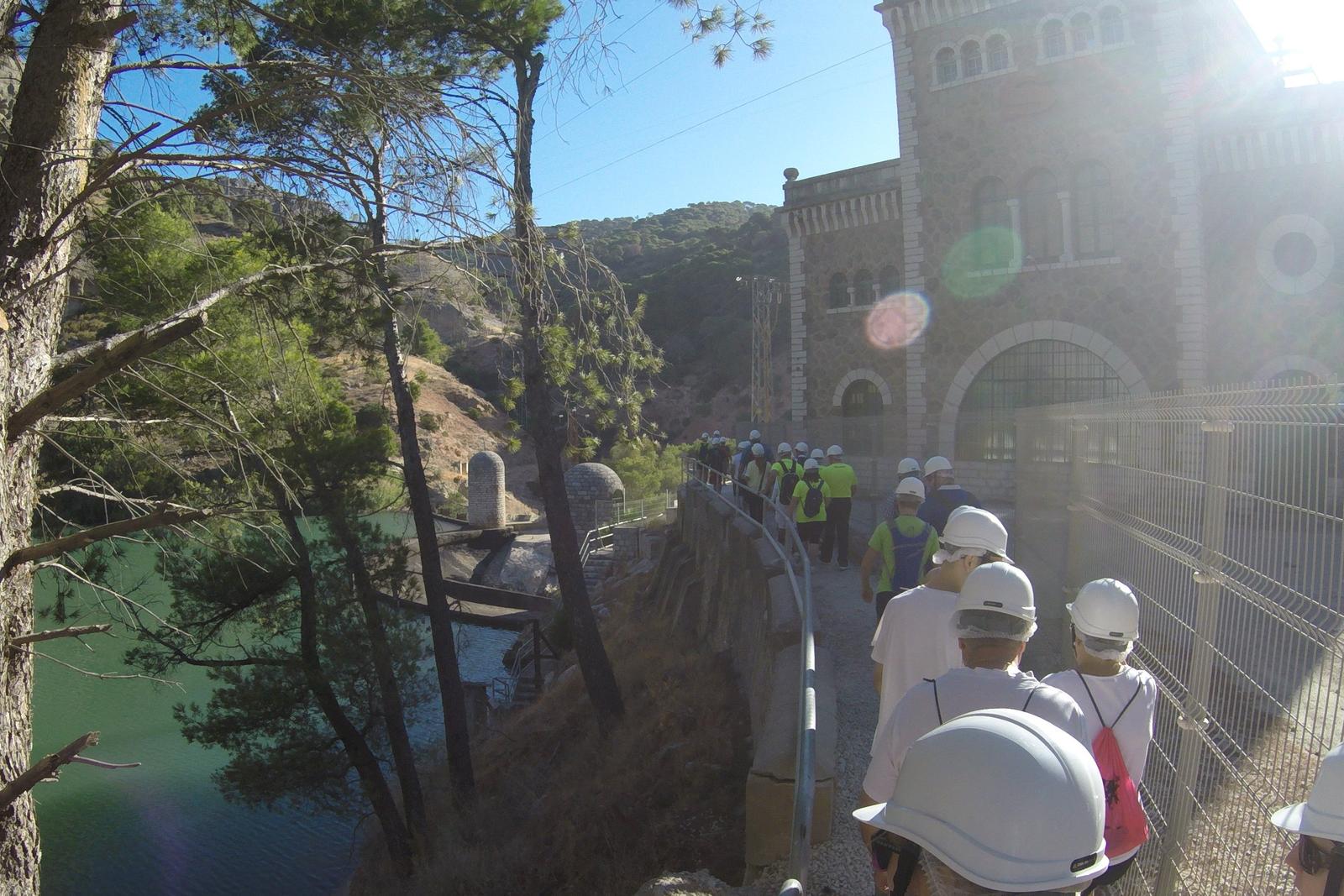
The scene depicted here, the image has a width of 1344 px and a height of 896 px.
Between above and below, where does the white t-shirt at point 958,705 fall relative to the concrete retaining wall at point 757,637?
above

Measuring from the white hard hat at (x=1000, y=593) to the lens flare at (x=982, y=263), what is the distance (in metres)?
20.2

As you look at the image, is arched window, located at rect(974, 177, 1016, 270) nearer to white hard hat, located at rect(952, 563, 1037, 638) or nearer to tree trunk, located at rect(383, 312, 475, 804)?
tree trunk, located at rect(383, 312, 475, 804)

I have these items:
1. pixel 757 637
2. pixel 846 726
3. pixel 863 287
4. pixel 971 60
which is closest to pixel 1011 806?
pixel 846 726

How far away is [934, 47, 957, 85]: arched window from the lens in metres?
22.2

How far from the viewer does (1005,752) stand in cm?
190

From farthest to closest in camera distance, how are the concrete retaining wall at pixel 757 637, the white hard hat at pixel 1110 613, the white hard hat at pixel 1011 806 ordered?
1. the concrete retaining wall at pixel 757 637
2. the white hard hat at pixel 1110 613
3. the white hard hat at pixel 1011 806

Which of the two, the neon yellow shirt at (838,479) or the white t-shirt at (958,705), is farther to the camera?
the neon yellow shirt at (838,479)

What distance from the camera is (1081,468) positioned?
6949 millimetres

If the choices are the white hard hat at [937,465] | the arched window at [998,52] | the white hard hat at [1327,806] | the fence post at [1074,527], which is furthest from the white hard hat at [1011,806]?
the arched window at [998,52]

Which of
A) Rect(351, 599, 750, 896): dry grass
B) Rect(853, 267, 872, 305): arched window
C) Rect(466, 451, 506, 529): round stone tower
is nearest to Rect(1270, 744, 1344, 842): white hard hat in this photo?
Rect(351, 599, 750, 896): dry grass

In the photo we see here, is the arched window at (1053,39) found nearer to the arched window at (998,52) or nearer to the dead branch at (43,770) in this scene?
the arched window at (998,52)

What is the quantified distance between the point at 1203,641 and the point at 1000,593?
3.87 feet

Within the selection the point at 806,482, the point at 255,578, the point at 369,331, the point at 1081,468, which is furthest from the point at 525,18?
the point at 1081,468

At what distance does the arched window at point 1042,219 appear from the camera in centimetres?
2139
